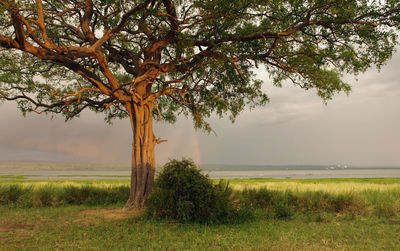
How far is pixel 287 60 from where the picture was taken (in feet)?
45.9

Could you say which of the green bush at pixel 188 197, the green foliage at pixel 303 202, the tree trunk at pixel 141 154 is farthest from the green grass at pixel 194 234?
the tree trunk at pixel 141 154

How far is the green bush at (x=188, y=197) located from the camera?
955 centimetres

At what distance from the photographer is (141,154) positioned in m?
13.3

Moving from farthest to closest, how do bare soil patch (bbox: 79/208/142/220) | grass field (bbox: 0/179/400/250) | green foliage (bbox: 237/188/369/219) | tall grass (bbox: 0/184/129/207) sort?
tall grass (bbox: 0/184/129/207)
green foliage (bbox: 237/188/369/219)
bare soil patch (bbox: 79/208/142/220)
grass field (bbox: 0/179/400/250)

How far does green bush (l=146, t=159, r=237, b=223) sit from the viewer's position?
9.55 metres

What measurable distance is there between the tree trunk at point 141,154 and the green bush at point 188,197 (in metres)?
2.73

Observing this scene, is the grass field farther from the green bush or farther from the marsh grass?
the green bush

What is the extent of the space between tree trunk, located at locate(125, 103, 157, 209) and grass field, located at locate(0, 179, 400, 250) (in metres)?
1.14

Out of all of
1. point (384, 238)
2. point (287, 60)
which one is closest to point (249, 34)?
point (287, 60)

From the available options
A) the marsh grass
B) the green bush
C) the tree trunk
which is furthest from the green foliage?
the tree trunk

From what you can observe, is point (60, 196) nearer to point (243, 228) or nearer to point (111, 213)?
point (111, 213)

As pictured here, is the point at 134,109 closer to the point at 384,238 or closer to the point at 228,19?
the point at 228,19

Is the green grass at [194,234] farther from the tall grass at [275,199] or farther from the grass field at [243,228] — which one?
the tall grass at [275,199]

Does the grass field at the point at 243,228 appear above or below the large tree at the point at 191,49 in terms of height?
below
